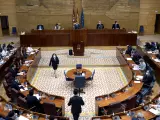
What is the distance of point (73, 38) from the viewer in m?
19.4

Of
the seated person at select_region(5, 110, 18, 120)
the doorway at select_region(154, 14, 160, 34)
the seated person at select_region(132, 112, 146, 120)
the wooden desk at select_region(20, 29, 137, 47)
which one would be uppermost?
the doorway at select_region(154, 14, 160, 34)

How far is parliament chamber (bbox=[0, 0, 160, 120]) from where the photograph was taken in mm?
8648

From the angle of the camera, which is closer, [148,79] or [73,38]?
[148,79]

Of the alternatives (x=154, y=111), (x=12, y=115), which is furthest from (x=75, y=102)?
(x=154, y=111)

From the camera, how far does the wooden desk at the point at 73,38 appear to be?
19328mm

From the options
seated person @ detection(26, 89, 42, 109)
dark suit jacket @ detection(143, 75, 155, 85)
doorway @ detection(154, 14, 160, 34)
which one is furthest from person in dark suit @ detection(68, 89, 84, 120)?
doorway @ detection(154, 14, 160, 34)

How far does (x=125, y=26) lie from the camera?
22.9 metres

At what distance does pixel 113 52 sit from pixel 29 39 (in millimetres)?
6846

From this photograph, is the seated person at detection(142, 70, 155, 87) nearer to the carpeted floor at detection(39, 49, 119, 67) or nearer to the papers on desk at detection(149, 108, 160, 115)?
the papers on desk at detection(149, 108, 160, 115)

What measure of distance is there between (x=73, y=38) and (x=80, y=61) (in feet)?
12.0

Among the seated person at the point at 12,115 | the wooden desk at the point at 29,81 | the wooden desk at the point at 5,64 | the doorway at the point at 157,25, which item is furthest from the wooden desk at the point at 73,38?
the seated person at the point at 12,115

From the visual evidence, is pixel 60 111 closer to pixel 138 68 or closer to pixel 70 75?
pixel 70 75

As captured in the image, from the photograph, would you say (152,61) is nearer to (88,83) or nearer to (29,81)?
(88,83)

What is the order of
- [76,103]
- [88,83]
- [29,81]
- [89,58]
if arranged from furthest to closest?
[89,58]
[88,83]
[29,81]
[76,103]
